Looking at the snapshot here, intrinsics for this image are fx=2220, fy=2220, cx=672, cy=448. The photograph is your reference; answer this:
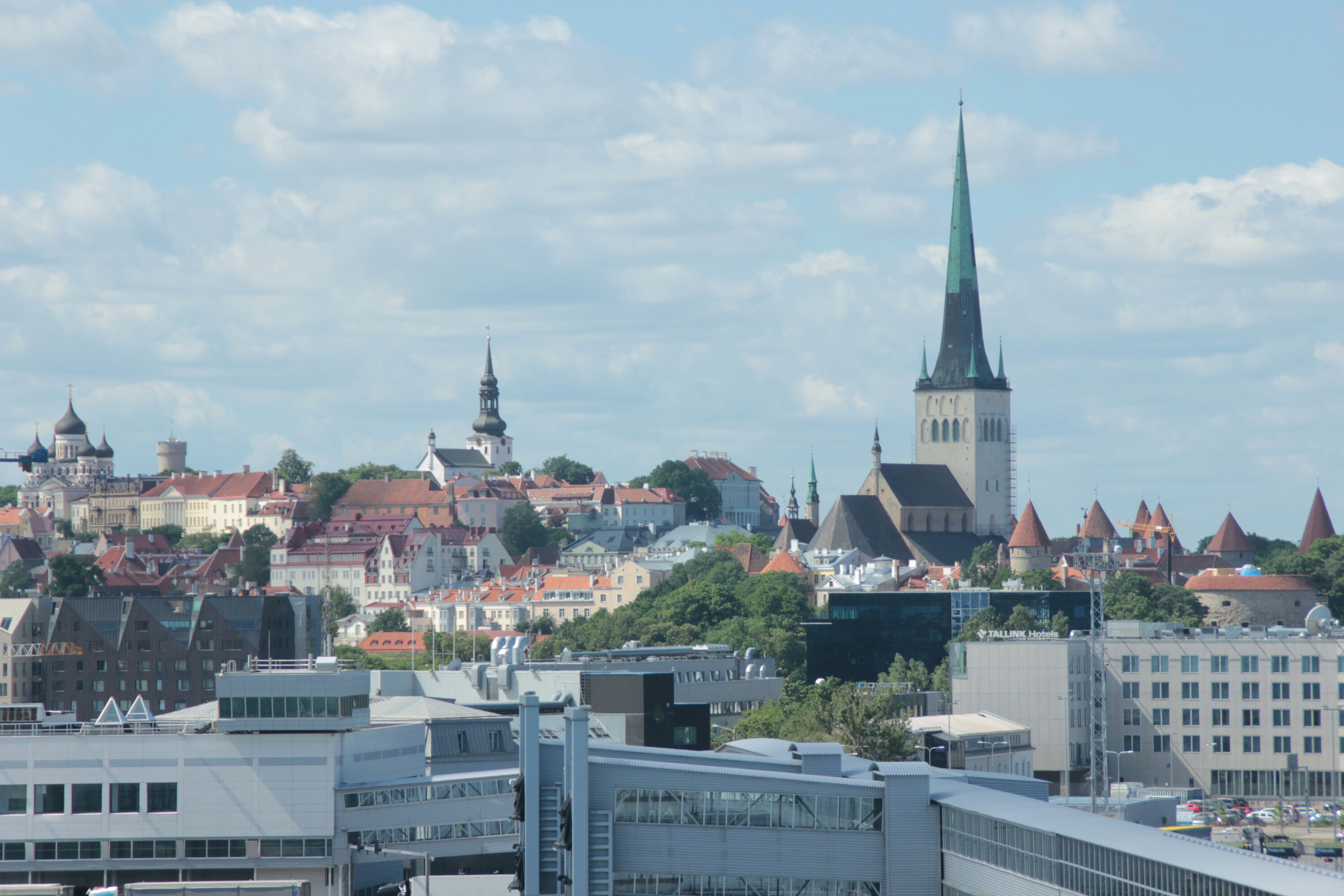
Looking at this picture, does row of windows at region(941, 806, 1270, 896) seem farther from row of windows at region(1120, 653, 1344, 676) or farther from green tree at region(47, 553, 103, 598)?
green tree at region(47, 553, 103, 598)

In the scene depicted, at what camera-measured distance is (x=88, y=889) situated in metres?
53.9

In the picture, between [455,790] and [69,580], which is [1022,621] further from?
[69,580]

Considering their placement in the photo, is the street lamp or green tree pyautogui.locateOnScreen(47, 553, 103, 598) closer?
the street lamp

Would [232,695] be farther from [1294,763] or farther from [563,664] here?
[1294,763]

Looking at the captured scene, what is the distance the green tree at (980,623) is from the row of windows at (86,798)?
71.1 metres

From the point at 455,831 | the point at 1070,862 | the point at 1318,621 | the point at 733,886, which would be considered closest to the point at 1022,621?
the point at 1318,621

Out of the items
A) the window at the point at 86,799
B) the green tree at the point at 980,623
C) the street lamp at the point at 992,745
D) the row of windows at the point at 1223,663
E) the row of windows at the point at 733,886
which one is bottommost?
the street lamp at the point at 992,745

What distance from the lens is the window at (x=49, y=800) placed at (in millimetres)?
54219

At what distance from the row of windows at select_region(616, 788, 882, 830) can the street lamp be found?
44654mm

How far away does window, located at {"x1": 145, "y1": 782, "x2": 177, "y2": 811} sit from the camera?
54438 mm

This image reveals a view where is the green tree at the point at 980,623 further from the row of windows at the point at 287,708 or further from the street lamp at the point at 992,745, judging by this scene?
the row of windows at the point at 287,708

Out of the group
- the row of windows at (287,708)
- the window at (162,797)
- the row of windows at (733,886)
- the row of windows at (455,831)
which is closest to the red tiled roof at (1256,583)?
the row of windows at (455,831)

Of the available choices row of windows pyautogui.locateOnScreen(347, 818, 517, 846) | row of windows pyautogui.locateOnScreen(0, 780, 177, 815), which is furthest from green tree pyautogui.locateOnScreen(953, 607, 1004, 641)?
row of windows pyautogui.locateOnScreen(0, 780, 177, 815)

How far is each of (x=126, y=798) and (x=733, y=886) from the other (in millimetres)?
19517
